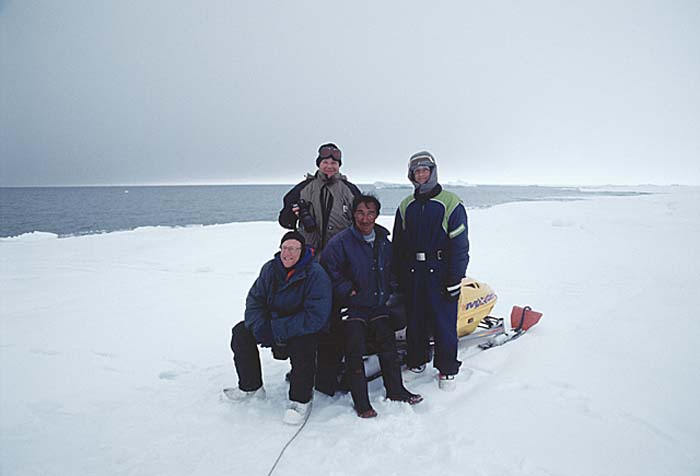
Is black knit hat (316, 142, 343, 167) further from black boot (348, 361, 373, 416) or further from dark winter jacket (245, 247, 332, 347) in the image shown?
black boot (348, 361, 373, 416)

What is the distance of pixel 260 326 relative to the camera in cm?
279

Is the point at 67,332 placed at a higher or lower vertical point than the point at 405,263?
lower

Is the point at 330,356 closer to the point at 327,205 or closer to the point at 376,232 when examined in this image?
the point at 376,232

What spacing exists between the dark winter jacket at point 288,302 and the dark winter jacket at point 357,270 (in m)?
0.16

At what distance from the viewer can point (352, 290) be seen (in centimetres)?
298

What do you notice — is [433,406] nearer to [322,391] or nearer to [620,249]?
[322,391]

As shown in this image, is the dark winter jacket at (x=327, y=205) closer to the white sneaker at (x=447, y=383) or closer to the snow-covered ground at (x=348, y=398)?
the snow-covered ground at (x=348, y=398)

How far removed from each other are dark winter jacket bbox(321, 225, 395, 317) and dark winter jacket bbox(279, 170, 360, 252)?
365 mm

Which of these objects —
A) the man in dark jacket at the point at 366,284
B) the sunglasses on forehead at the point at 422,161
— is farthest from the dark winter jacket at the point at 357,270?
the sunglasses on forehead at the point at 422,161

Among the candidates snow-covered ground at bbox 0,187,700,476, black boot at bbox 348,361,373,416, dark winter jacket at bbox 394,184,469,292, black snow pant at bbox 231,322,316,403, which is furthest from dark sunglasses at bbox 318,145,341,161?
snow-covered ground at bbox 0,187,700,476

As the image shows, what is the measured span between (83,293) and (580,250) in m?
10.5

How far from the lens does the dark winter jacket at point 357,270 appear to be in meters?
2.98

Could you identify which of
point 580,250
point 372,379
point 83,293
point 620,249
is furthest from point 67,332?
point 620,249

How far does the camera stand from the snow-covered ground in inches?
90.7
